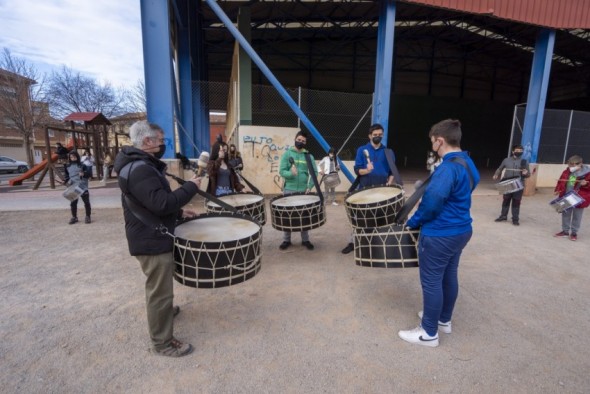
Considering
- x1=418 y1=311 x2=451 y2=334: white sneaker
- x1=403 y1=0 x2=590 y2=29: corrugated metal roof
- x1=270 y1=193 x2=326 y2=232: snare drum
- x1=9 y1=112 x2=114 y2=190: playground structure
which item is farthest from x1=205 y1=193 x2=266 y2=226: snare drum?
x1=9 y1=112 x2=114 y2=190: playground structure

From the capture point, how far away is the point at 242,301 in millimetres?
3402

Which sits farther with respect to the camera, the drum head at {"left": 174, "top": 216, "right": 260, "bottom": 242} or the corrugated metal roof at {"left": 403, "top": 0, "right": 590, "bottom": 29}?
the corrugated metal roof at {"left": 403, "top": 0, "right": 590, "bottom": 29}

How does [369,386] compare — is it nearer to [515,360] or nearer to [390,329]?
[390,329]

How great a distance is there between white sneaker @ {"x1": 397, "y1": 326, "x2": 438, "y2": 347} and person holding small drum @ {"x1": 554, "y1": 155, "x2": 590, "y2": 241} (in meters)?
4.76


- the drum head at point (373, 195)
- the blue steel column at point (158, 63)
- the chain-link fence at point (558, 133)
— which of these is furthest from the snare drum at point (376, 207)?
the chain-link fence at point (558, 133)

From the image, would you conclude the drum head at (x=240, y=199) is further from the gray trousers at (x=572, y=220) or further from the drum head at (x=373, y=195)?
the gray trousers at (x=572, y=220)

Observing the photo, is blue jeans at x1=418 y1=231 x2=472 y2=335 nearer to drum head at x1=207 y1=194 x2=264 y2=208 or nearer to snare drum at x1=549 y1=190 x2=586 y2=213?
drum head at x1=207 y1=194 x2=264 y2=208

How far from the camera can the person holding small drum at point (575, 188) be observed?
17.9 feet

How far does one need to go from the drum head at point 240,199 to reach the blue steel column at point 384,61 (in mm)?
5243

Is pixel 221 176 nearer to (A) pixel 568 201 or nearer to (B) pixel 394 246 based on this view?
(B) pixel 394 246

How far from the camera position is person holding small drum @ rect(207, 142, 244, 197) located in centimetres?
539

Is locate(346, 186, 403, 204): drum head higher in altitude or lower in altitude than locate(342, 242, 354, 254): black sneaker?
higher

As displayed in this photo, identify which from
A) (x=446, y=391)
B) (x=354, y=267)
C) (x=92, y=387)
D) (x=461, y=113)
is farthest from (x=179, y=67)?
(x=461, y=113)

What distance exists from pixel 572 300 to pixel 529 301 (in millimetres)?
507
